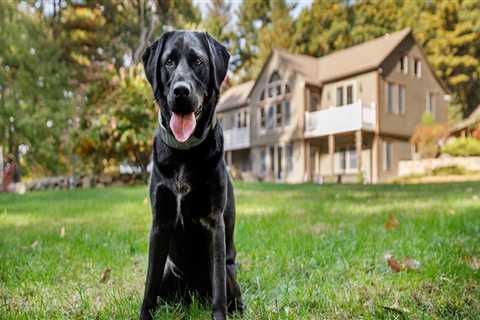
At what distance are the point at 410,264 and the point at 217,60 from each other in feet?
5.80

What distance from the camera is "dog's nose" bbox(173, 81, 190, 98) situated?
5.20ft

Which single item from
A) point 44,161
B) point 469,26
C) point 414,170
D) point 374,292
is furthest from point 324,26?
point 374,292

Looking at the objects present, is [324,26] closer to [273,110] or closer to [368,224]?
[273,110]

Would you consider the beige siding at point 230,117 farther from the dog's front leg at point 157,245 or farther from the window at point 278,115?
the dog's front leg at point 157,245

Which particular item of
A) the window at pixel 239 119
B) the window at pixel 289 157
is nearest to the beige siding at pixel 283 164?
the window at pixel 289 157

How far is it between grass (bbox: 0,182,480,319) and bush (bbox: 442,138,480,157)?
48.5ft

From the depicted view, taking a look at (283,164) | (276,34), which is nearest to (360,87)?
(283,164)

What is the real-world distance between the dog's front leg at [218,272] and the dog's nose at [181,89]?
1.67 ft

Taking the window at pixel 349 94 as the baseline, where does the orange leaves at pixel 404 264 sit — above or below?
below

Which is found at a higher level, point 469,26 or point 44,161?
point 469,26

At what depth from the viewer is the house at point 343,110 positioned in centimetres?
2005

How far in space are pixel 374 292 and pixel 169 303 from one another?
3.39 ft

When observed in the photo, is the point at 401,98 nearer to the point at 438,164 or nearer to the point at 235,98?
the point at 438,164

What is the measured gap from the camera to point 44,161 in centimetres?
1711
